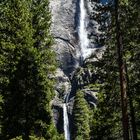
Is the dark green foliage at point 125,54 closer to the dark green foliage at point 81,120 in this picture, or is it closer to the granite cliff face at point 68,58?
the dark green foliage at point 81,120

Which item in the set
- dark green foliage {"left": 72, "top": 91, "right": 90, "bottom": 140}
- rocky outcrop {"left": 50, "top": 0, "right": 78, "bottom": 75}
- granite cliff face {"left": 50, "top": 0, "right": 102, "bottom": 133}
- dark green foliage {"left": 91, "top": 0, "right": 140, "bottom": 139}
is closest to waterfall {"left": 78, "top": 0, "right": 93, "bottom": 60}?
granite cliff face {"left": 50, "top": 0, "right": 102, "bottom": 133}

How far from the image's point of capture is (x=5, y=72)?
93.4 ft

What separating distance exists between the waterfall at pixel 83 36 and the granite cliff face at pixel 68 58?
3.26 feet

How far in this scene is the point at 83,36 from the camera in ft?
420

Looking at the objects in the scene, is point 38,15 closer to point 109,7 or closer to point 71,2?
point 109,7

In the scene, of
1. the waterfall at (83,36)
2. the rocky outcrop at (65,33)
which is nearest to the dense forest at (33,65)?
the rocky outcrop at (65,33)

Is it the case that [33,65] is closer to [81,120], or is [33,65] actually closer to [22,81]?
[22,81]

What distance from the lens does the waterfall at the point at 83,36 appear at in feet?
408

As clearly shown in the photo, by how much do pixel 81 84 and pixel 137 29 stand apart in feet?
287

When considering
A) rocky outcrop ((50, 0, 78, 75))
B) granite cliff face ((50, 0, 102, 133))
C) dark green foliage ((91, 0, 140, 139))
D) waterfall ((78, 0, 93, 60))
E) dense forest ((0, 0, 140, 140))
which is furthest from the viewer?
waterfall ((78, 0, 93, 60))

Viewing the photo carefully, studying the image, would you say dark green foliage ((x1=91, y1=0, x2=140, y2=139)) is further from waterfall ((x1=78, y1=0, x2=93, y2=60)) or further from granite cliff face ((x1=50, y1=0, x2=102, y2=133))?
waterfall ((x1=78, y1=0, x2=93, y2=60))

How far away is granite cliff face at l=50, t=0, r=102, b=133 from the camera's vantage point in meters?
105

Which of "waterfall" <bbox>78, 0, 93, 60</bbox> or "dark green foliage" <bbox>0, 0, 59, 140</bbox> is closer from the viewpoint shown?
"dark green foliage" <bbox>0, 0, 59, 140</bbox>

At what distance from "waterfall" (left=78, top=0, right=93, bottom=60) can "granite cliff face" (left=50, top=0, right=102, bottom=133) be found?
3.26ft
